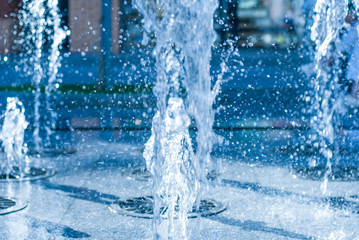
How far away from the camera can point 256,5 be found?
2688cm

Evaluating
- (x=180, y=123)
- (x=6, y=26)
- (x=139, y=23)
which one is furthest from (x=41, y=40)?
(x=180, y=123)

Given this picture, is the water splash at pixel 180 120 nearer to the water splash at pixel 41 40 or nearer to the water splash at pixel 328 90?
the water splash at pixel 328 90

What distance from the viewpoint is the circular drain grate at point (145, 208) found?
4.80 metres

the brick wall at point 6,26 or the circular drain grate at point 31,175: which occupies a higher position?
the brick wall at point 6,26

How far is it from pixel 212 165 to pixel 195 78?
0.88 meters

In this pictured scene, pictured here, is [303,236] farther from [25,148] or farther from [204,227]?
[25,148]

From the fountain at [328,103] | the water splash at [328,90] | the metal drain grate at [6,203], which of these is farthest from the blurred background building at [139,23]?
the metal drain grate at [6,203]

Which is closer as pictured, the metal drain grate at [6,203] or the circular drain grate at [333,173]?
the metal drain grate at [6,203]

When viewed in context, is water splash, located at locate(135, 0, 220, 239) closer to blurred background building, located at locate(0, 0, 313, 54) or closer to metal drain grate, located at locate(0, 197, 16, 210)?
metal drain grate, located at locate(0, 197, 16, 210)

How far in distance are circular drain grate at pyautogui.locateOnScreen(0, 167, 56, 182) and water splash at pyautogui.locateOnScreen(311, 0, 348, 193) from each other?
2.41 metres

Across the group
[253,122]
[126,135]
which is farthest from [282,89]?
[126,135]

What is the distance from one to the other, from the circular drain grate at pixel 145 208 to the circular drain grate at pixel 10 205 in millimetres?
647

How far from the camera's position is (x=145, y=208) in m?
4.98

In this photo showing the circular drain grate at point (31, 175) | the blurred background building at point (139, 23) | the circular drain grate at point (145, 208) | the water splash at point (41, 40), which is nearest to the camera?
the circular drain grate at point (145, 208)
